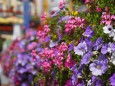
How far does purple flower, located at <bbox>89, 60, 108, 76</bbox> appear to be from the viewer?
3.11 meters

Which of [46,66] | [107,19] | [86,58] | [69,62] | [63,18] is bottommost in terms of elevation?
[46,66]

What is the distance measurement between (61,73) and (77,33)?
13.1 inches

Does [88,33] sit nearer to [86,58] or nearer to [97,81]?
[86,58]

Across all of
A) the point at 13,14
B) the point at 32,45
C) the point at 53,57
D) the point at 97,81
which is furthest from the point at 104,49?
the point at 13,14

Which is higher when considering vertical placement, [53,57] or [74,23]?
[74,23]

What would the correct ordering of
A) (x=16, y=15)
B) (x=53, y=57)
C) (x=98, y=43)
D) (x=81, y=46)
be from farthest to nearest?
(x=16, y=15), (x=53, y=57), (x=81, y=46), (x=98, y=43)

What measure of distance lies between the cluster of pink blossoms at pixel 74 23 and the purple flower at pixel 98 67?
19.4 inches

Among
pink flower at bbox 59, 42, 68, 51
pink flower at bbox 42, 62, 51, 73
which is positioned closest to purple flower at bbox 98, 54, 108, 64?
pink flower at bbox 59, 42, 68, 51

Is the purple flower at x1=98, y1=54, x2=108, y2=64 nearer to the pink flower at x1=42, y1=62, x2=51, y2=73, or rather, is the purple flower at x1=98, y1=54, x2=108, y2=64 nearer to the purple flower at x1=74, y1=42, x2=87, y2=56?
the purple flower at x1=74, y1=42, x2=87, y2=56

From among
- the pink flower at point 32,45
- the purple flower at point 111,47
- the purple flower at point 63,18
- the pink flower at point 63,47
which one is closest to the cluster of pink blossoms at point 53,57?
the pink flower at point 63,47

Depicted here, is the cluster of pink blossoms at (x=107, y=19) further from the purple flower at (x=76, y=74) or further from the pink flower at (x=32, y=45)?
the pink flower at (x=32, y=45)

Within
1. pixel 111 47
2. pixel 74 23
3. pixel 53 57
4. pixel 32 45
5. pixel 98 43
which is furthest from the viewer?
pixel 32 45

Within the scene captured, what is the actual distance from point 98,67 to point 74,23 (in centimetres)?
63

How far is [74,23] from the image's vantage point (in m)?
3.69
